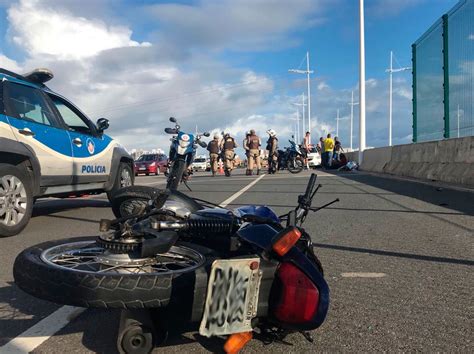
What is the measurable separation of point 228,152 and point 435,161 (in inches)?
A: 451

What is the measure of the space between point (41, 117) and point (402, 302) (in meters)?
5.41

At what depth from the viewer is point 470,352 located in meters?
2.47

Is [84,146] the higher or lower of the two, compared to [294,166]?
higher

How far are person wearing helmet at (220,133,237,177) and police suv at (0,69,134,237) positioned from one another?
13668 mm

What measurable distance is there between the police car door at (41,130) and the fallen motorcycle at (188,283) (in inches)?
147

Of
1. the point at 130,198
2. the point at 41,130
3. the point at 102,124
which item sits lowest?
the point at 130,198

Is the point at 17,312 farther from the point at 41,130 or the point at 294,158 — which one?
the point at 294,158

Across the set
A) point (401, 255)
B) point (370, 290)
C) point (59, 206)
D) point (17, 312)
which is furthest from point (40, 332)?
point (59, 206)

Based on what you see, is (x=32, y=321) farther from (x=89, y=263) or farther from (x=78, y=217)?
(x=78, y=217)

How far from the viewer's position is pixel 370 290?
11.5 feet

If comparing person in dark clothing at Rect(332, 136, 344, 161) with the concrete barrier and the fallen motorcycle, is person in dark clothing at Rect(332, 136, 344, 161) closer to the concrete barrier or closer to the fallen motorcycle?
the concrete barrier

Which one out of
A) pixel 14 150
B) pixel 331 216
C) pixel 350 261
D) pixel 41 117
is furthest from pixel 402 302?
pixel 41 117

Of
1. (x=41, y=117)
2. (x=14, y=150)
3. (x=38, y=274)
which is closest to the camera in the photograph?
(x=38, y=274)

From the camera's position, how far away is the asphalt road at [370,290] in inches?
103
